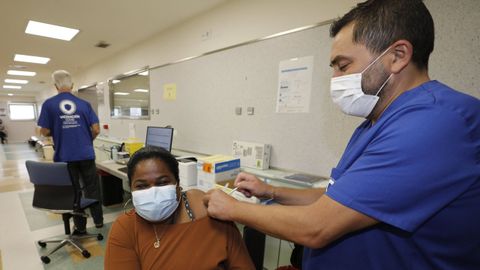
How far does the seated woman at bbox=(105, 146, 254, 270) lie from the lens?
3.12 feet

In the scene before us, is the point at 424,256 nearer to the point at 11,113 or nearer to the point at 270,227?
the point at 270,227

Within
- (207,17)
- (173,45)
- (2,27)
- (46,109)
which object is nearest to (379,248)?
(207,17)

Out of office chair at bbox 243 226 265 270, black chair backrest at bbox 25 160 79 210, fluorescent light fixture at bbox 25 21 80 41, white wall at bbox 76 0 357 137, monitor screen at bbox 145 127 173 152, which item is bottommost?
office chair at bbox 243 226 265 270

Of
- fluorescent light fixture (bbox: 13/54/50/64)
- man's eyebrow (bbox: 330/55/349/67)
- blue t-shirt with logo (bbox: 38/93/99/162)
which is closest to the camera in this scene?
man's eyebrow (bbox: 330/55/349/67)

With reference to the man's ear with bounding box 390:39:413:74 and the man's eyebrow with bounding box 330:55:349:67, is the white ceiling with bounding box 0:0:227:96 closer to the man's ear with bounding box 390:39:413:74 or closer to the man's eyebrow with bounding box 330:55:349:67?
the man's eyebrow with bounding box 330:55:349:67

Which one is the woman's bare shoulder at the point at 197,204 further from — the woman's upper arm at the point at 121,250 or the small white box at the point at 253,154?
the small white box at the point at 253,154

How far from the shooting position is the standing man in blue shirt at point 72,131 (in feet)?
8.04

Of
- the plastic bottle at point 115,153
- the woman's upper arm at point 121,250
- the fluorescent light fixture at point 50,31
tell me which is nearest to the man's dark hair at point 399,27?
the woman's upper arm at point 121,250

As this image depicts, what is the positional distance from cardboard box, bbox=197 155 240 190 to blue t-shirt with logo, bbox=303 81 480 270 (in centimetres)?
133

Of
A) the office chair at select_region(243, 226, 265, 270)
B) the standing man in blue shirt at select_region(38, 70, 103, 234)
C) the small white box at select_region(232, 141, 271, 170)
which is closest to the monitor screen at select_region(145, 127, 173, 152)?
the standing man in blue shirt at select_region(38, 70, 103, 234)

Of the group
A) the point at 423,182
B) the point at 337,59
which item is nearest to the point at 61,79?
the point at 337,59

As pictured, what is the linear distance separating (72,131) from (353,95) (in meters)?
2.80

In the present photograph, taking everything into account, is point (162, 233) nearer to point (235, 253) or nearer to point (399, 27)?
point (235, 253)

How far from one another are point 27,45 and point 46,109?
2708mm
